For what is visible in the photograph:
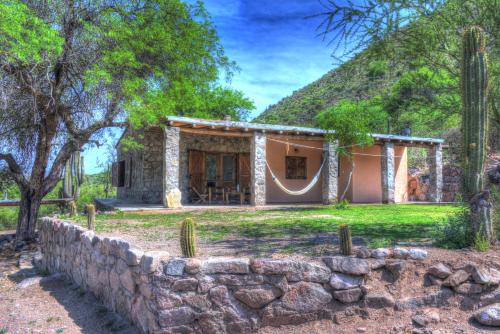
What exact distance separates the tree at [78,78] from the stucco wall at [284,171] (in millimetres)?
4838

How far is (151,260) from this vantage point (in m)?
3.12

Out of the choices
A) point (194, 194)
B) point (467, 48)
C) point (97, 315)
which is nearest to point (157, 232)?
point (97, 315)

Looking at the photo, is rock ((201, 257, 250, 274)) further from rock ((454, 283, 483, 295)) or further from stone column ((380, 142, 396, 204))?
stone column ((380, 142, 396, 204))

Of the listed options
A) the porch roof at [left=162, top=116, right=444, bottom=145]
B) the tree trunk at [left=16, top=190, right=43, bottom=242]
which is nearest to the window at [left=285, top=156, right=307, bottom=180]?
the porch roof at [left=162, top=116, right=444, bottom=145]

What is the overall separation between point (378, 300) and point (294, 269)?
0.78 metres

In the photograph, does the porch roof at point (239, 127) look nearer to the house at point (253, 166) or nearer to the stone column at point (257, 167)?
the house at point (253, 166)

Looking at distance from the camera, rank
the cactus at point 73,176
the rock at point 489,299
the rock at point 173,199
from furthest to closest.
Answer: the cactus at point 73,176 < the rock at point 173,199 < the rock at point 489,299

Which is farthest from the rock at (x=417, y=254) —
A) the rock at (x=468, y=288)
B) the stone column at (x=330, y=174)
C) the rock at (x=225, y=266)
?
the stone column at (x=330, y=174)

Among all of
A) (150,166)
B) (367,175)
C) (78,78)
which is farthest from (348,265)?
(367,175)

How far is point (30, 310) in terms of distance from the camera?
4.26 metres

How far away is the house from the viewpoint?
10688 millimetres

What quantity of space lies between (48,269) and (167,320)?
4.03m

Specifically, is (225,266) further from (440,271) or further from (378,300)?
(440,271)

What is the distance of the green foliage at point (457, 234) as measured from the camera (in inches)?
154
